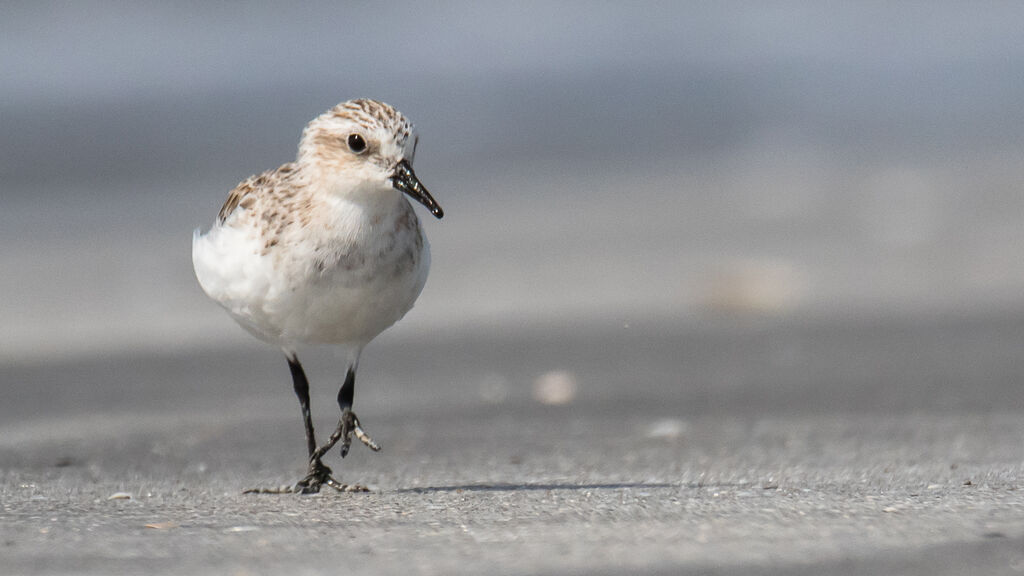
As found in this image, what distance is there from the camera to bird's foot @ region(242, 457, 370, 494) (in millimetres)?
4652

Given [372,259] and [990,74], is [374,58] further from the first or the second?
[372,259]

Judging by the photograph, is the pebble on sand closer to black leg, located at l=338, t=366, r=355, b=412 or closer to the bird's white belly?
black leg, located at l=338, t=366, r=355, b=412

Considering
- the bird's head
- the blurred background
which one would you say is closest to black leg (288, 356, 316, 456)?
the bird's head

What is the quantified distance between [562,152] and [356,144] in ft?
36.6

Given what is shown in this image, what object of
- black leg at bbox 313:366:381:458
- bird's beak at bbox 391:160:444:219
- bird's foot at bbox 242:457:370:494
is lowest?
bird's foot at bbox 242:457:370:494

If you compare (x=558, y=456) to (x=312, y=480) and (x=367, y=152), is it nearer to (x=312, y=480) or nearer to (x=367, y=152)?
(x=312, y=480)

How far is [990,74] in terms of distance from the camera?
2008 cm

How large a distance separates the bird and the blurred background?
3.62 meters

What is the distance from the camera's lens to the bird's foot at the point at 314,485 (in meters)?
4.65

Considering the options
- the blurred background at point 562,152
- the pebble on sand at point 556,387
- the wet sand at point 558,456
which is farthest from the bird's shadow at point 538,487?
the blurred background at point 562,152

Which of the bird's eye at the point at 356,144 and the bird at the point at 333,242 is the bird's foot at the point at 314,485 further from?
the bird's eye at the point at 356,144

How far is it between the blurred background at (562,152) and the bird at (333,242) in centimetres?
362

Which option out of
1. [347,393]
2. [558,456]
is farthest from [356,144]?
[558,456]

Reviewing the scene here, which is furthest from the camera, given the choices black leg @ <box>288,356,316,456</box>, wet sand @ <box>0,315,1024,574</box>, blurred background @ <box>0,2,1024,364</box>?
blurred background @ <box>0,2,1024,364</box>
